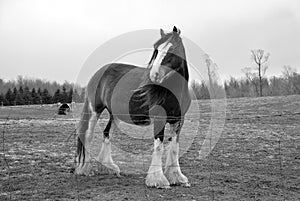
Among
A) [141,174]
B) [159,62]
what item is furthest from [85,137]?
[159,62]

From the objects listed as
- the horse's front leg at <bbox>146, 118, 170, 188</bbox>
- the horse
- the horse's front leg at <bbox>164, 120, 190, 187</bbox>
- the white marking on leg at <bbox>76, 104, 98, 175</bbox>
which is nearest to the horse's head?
the horse

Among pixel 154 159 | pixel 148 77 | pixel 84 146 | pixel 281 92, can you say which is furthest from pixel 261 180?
pixel 281 92

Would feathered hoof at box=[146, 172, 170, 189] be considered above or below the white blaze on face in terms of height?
below

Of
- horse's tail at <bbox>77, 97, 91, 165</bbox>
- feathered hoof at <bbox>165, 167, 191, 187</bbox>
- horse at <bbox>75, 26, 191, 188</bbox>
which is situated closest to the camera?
horse at <bbox>75, 26, 191, 188</bbox>

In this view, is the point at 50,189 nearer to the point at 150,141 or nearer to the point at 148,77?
the point at 148,77

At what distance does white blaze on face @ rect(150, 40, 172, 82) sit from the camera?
462cm

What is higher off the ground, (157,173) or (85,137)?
(85,137)

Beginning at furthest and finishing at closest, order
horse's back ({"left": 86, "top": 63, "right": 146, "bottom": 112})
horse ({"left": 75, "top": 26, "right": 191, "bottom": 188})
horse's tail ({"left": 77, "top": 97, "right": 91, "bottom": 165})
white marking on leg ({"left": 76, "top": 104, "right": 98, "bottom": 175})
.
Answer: horse's tail ({"left": 77, "top": 97, "right": 91, "bottom": 165}), white marking on leg ({"left": 76, "top": 104, "right": 98, "bottom": 175}), horse's back ({"left": 86, "top": 63, "right": 146, "bottom": 112}), horse ({"left": 75, "top": 26, "right": 191, "bottom": 188})

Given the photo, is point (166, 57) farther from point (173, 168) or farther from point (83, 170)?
point (83, 170)

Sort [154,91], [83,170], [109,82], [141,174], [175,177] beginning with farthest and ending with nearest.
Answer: [109,82], [141,174], [83,170], [175,177], [154,91]

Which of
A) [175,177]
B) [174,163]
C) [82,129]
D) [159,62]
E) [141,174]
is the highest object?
[159,62]

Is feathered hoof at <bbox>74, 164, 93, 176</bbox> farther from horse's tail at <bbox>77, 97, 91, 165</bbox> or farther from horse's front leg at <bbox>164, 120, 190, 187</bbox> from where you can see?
horse's front leg at <bbox>164, 120, 190, 187</bbox>

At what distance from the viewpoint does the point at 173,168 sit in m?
5.36

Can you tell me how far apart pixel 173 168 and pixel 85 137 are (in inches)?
76.4
